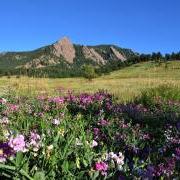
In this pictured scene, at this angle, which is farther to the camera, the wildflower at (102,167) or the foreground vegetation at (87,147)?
the wildflower at (102,167)

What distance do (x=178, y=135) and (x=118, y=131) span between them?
1.09m

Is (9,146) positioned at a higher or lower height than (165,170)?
higher

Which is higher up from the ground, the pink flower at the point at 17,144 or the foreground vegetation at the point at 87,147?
the pink flower at the point at 17,144

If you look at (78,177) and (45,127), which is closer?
(78,177)

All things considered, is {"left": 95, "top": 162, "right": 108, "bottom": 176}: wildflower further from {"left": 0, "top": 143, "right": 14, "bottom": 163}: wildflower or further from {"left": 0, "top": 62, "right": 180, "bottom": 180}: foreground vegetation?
{"left": 0, "top": 143, "right": 14, "bottom": 163}: wildflower

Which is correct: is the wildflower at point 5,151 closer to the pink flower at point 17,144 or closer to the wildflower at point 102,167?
the pink flower at point 17,144

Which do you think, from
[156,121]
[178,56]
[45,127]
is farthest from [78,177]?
[178,56]

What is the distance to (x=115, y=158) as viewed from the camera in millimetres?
5168

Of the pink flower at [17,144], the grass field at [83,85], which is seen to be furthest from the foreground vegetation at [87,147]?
the grass field at [83,85]

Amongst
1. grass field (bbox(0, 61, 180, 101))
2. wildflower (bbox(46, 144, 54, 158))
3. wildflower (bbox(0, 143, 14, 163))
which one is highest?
wildflower (bbox(0, 143, 14, 163))

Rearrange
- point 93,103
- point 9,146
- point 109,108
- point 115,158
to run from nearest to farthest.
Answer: point 9,146 < point 115,158 < point 109,108 < point 93,103

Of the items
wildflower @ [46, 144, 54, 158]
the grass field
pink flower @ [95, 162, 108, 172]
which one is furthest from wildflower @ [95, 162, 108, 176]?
the grass field

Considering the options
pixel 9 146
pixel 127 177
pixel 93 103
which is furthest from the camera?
pixel 93 103

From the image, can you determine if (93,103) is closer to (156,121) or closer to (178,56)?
(156,121)
